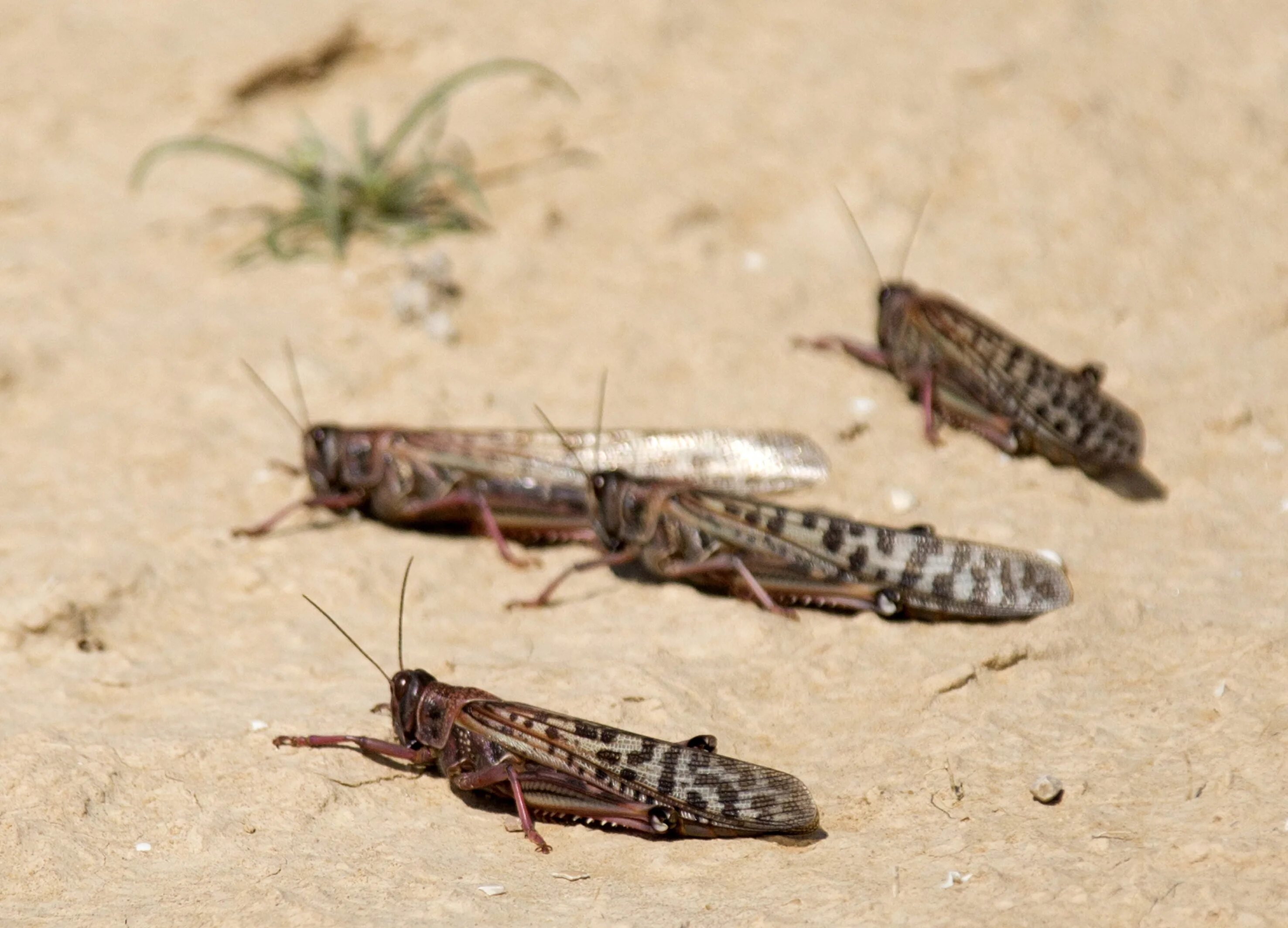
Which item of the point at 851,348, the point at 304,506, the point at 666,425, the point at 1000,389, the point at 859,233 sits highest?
the point at 859,233

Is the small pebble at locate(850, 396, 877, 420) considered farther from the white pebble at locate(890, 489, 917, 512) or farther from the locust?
the white pebble at locate(890, 489, 917, 512)

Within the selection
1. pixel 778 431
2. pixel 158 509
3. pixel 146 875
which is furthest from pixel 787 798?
pixel 158 509

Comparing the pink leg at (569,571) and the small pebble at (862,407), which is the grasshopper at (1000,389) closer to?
the small pebble at (862,407)

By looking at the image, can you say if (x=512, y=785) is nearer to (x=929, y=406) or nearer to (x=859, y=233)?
(x=929, y=406)

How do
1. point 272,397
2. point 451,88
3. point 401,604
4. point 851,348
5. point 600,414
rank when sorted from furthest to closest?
point 451,88 < point 851,348 < point 272,397 < point 600,414 < point 401,604

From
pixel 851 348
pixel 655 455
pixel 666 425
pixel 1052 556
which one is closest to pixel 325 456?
pixel 655 455

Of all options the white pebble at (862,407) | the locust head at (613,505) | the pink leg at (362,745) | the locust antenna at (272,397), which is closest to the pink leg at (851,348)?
the white pebble at (862,407)

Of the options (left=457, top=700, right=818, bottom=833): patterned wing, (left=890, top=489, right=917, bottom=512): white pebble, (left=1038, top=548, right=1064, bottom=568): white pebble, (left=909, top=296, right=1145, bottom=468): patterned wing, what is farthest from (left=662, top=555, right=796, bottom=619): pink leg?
(left=909, top=296, right=1145, bottom=468): patterned wing
